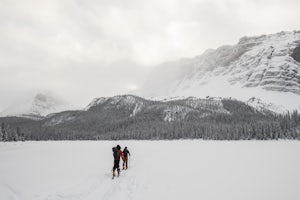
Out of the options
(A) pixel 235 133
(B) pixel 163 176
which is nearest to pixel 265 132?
(A) pixel 235 133

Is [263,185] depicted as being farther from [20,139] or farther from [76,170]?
[20,139]

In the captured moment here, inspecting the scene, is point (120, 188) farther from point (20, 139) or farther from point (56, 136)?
point (56, 136)

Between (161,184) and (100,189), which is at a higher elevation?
(161,184)

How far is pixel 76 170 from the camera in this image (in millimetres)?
25844

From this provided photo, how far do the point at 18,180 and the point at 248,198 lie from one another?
1727 cm

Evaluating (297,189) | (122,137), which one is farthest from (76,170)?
(122,137)

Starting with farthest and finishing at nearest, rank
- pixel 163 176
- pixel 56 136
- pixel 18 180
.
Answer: pixel 56 136 < pixel 163 176 < pixel 18 180

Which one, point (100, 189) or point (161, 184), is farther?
point (161, 184)

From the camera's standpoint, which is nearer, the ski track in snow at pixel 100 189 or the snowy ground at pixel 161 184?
the snowy ground at pixel 161 184

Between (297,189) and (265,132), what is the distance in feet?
299

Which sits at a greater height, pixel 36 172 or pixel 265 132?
pixel 265 132

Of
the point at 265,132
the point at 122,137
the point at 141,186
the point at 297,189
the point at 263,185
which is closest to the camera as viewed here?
the point at 297,189

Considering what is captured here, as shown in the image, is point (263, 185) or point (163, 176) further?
point (163, 176)

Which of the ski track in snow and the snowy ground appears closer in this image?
the snowy ground
